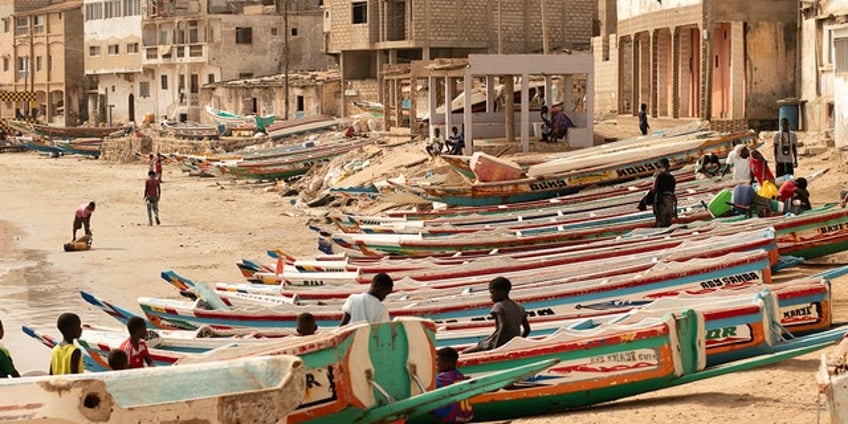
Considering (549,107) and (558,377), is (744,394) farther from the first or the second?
(549,107)

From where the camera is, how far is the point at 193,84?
2694 inches

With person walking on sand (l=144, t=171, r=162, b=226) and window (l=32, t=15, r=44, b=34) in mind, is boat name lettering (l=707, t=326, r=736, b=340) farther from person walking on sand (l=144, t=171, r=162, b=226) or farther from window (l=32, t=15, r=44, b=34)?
window (l=32, t=15, r=44, b=34)

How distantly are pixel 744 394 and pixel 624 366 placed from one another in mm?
899

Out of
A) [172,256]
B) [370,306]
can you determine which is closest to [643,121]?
[172,256]

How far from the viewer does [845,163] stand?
21984mm

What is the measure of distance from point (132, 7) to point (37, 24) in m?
10.9

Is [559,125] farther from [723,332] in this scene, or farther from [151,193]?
[723,332]

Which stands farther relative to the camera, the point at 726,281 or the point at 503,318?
the point at 726,281

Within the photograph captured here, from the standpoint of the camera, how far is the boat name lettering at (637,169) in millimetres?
25047

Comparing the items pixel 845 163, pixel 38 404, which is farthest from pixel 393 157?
pixel 38 404

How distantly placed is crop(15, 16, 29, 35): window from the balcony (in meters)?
13.7

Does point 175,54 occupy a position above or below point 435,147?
above

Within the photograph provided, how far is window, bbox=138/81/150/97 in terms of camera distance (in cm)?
7275

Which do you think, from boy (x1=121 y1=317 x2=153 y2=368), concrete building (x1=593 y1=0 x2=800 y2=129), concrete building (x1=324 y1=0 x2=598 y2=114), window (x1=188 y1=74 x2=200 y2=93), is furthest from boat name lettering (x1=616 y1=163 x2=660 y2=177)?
window (x1=188 y1=74 x2=200 y2=93)
